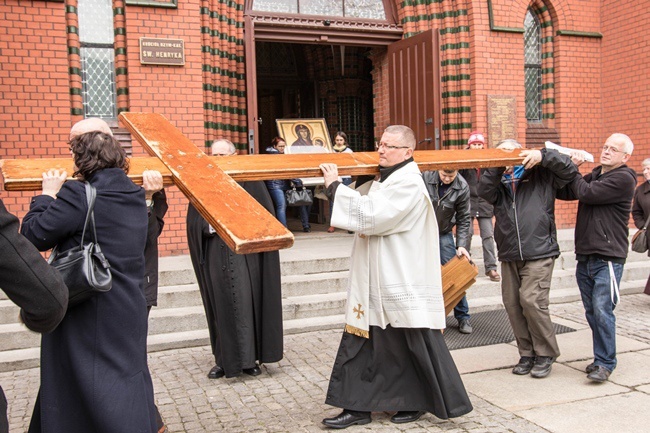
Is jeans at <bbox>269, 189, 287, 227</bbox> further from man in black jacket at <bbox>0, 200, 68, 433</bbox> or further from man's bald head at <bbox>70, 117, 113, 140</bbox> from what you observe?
man in black jacket at <bbox>0, 200, 68, 433</bbox>

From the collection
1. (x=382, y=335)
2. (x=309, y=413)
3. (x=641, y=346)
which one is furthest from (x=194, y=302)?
(x=641, y=346)

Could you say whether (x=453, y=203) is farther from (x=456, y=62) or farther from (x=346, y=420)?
(x=456, y=62)

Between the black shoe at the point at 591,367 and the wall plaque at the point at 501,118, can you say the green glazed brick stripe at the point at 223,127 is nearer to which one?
the wall plaque at the point at 501,118

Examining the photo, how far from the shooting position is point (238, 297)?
538cm

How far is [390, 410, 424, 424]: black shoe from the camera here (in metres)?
4.25

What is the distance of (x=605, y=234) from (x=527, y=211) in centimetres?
60

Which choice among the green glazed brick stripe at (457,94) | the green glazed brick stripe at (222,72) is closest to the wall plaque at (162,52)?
the green glazed brick stripe at (222,72)

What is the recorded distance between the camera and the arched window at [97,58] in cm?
813

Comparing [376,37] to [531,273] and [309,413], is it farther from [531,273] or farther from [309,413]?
[309,413]

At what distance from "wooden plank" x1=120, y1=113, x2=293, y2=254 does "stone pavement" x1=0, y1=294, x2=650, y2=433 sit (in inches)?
73.3

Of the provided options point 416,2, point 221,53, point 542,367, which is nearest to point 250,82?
point 221,53

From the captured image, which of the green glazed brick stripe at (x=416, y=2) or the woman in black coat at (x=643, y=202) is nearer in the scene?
the woman in black coat at (x=643, y=202)

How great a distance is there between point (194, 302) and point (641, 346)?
4.27 meters

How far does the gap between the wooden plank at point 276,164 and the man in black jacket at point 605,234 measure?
32.7 inches
